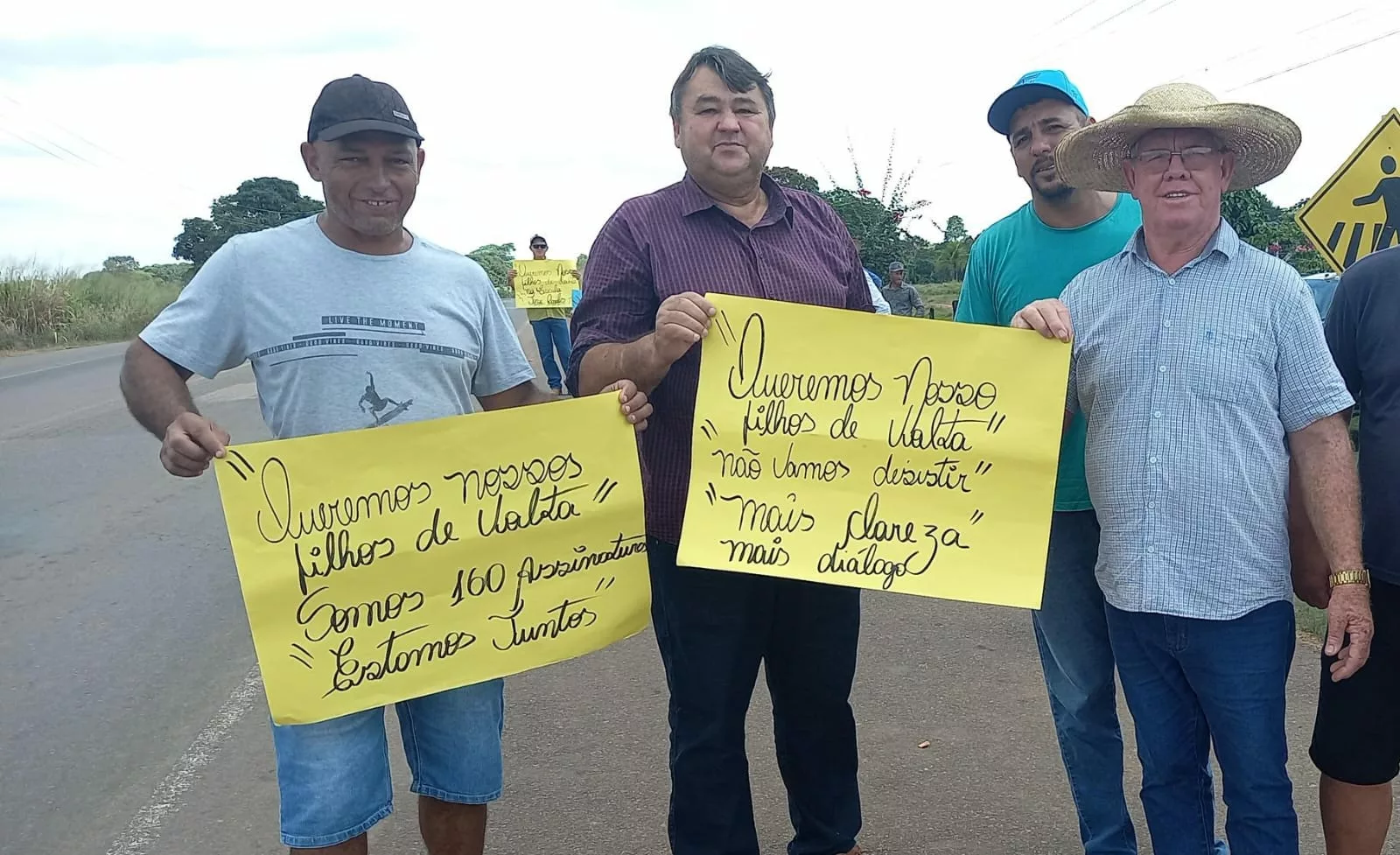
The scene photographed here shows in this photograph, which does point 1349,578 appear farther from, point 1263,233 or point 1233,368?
point 1263,233

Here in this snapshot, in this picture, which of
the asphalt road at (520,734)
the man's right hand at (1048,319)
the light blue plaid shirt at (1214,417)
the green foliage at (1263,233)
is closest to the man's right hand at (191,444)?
the asphalt road at (520,734)

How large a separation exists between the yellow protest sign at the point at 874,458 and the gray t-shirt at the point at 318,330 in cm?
65

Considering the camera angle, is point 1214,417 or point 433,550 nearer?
point 1214,417

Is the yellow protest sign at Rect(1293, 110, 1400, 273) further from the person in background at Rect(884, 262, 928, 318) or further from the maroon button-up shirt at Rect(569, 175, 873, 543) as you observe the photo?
the person in background at Rect(884, 262, 928, 318)

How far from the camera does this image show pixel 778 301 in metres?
2.51

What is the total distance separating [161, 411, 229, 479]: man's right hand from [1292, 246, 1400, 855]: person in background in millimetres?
2304

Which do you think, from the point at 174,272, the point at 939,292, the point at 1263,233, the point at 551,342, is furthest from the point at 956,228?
the point at 174,272

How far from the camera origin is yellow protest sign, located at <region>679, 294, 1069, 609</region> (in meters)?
2.53

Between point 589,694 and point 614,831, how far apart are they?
1131mm

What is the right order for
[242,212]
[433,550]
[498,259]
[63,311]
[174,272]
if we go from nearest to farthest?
[433,550] → [63,311] → [174,272] → [242,212] → [498,259]

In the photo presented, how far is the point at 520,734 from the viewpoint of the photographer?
3.97 meters

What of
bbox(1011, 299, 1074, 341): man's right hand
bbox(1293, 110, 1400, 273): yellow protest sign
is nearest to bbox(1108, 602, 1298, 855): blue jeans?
bbox(1011, 299, 1074, 341): man's right hand

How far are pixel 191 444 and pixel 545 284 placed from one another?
11532 millimetres

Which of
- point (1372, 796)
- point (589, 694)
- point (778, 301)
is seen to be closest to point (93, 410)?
point (589, 694)
